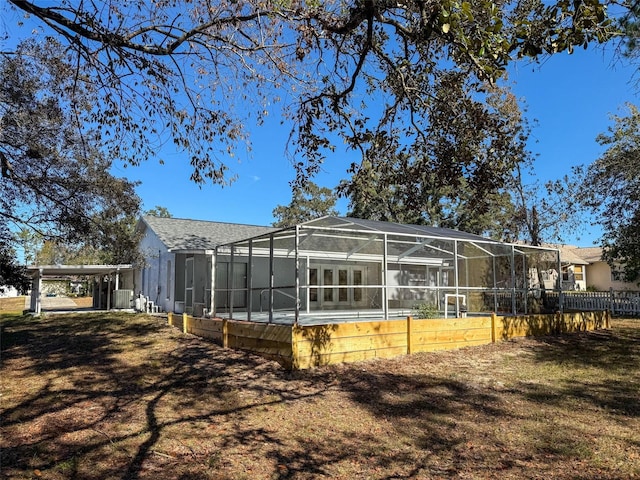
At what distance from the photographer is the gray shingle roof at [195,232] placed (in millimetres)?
17484

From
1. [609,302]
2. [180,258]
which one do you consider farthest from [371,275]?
[609,302]

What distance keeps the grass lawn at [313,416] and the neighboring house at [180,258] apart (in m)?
6.04

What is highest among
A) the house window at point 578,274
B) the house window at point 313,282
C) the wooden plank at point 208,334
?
the house window at point 578,274

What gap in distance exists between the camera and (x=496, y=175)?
20.1ft

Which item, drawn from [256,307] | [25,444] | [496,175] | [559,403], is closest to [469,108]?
[496,175]

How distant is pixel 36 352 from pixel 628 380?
1169 cm

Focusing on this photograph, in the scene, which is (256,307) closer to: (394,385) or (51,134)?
(51,134)

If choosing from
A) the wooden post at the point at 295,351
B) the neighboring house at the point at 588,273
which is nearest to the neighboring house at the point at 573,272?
the neighboring house at the point at 588,273

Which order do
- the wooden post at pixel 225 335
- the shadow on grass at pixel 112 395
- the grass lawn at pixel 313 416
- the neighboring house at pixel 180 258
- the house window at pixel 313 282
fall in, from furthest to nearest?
1. the house window at pixel 313 282
2. the neighboring house at pixel 180 258
3. the wooden post at pixel 225 335
4. the shadow on grass at pixel 112 395
5. the grass lawn at pixel 313 416

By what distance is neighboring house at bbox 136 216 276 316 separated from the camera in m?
16.1

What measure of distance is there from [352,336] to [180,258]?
10.3 m

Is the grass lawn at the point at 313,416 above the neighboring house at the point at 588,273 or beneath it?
beneath

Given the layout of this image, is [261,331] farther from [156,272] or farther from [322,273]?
[156,272]

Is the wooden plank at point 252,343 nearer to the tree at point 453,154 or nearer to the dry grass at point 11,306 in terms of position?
the tree at point 453,154
